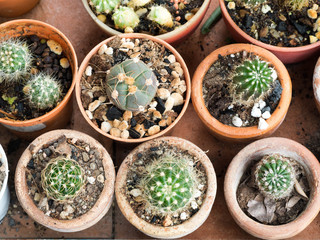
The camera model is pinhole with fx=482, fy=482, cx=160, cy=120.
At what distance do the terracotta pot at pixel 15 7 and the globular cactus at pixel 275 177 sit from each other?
151cm

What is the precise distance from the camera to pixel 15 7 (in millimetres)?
2605

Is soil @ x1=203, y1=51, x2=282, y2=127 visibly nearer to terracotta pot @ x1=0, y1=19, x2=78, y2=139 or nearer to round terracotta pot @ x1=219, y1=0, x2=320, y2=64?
round terracotta pot @ x1=219, y1=0, x2=320, y2=64

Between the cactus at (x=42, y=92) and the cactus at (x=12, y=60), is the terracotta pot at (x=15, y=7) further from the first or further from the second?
the cactus at (x=42, y=92)

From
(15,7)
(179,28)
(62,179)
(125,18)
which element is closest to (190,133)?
(179,28)

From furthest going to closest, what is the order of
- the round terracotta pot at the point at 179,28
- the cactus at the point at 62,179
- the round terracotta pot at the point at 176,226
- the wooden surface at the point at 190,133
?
the wooden surface at the point at 190,133 → the round terracotta pot at the point at 179,28 → the round terracotta pot at the point at 176,226 → the cactus at the point at 62,179

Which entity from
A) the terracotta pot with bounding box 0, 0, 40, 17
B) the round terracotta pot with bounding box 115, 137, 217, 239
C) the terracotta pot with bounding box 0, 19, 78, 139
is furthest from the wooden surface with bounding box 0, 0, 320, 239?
the round terracotta pot with bounding box 115, 137, 217, 239

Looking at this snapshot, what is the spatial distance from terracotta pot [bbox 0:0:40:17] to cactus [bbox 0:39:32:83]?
0.32 metres

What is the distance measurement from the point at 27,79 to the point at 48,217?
0.69m

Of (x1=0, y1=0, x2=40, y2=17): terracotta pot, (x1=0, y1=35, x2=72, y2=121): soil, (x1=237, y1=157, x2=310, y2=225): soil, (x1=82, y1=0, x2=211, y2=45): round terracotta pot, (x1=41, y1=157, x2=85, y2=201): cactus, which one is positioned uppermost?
(x1=82, y1=0, x2=211, y2=45): round terracotta pot

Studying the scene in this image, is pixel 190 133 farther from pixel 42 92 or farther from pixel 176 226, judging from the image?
pixel 42 92

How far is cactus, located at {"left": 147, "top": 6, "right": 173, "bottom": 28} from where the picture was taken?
2.35 meters

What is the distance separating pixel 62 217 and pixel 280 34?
4.65 ft

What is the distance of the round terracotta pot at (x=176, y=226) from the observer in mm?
2191

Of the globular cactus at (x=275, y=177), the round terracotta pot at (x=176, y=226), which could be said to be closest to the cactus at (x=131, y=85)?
the round terracotta pot at (x=176, y=226)
